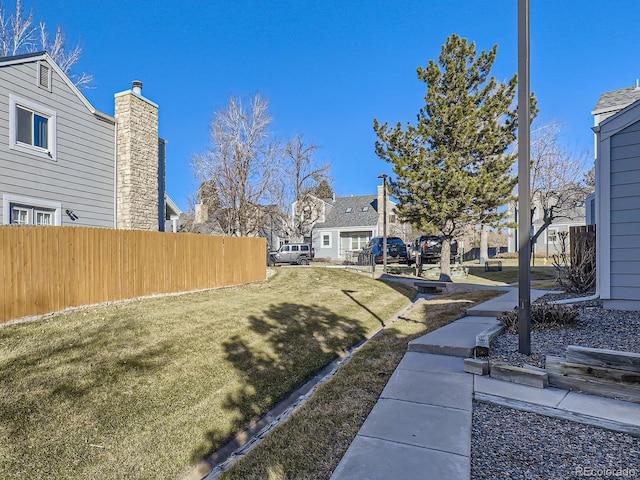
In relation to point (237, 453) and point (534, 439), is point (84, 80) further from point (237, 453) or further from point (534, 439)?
point (534, 439)

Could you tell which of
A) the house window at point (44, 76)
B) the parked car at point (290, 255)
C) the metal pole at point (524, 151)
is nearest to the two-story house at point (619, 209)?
the metal pole at point (524, 151)

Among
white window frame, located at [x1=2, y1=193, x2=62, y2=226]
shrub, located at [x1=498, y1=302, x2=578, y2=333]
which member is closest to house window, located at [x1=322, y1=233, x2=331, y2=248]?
white window frame, located at [x1=2, y1=193, x2=62, y2=226]

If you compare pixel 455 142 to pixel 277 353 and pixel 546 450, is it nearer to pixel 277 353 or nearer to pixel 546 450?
pixel 277 353

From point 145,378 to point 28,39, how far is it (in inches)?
826

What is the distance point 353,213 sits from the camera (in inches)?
1258

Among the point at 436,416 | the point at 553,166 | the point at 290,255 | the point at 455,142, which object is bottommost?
the point at 436,416

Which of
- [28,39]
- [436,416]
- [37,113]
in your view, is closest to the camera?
[436,416]

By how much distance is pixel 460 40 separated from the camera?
14312mm

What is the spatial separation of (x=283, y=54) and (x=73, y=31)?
36.1 ft

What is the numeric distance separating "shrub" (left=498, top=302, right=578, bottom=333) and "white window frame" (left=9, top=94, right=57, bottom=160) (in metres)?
11.6

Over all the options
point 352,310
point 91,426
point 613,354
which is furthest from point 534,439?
point 352,310

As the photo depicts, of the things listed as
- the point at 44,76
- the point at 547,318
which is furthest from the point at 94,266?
the point at 547,318

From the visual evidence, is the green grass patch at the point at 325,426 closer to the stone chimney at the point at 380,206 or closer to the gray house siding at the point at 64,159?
the gray house siding at the point at 64,159

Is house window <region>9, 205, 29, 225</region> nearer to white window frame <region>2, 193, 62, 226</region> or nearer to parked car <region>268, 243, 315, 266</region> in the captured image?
white window frame <region>2, 193, 62, 226</region>
